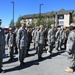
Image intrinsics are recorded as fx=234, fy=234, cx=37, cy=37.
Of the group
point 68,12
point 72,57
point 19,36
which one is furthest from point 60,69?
point 68,12

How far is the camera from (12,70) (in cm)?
1000

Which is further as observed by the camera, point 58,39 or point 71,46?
point 58,39

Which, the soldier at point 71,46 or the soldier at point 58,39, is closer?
the soldier at point 71,46

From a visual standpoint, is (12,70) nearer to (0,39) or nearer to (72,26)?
Result: (0,39)

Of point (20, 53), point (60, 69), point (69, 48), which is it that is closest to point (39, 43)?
point (20, 53)

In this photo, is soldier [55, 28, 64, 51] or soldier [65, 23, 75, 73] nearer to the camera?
soldier [65, 23, 75, 73]

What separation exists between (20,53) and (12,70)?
52.7 inches

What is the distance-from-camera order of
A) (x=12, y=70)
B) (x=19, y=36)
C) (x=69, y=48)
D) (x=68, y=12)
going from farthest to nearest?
(x=68, y=12)
(x=19, y=36)
(x=12, y=70)
(x=69, y=48)

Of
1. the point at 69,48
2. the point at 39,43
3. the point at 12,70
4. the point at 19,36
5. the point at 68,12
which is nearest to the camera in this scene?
the point at 69,48

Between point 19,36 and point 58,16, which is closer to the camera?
point 19,36

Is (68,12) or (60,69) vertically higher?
(68,12)

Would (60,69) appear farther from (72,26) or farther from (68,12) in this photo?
(68,12)

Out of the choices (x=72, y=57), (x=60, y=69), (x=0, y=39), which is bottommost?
(x=60, y=69)

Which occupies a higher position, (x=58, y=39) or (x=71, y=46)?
(x=71, y=46)
